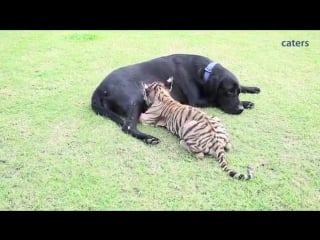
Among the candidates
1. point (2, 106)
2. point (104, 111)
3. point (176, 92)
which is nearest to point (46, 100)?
point (2, 106)

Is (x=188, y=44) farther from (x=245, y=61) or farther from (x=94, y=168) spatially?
(x=94, y=168)

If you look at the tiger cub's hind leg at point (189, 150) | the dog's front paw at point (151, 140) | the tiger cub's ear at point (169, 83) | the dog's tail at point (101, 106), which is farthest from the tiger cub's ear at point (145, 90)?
the tiger cub's hind leg at point (189, 150)

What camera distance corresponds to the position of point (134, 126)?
5.42 metres

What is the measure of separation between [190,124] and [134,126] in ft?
2.47

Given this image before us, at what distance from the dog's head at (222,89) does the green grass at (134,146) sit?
167mm

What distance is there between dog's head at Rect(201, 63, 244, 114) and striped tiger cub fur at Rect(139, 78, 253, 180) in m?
0.71

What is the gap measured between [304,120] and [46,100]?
137 inches

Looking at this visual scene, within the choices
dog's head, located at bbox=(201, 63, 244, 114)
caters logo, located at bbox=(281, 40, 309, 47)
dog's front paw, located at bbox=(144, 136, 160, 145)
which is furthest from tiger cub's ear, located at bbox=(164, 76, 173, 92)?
caters logo, located at bbox=(281, 40, 309, 47)

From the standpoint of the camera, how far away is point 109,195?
13.8 feet

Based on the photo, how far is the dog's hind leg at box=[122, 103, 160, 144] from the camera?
5133mm

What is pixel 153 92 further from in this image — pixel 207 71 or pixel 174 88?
pixel 207 71

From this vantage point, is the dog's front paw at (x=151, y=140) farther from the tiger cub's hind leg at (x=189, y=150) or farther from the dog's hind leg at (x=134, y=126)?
the tiger cub's hind leg at (x=189, y=150)

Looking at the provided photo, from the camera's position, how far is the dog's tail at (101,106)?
5684 millimetres

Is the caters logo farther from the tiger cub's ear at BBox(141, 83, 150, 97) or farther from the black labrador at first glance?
the tiger cub's ear at BBox(141, 83, 150, 97)
